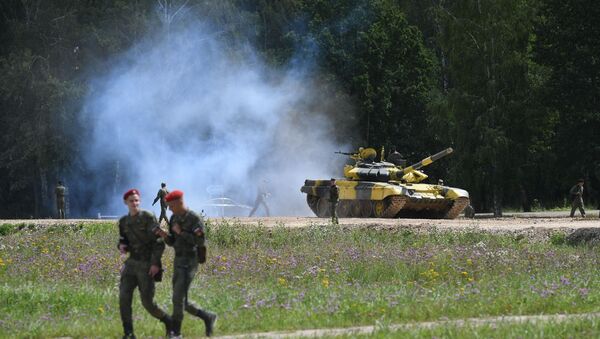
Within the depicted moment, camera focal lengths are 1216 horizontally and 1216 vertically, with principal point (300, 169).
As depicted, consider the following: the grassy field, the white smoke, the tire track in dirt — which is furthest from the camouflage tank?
the tire track in dirt

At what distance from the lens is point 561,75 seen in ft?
161

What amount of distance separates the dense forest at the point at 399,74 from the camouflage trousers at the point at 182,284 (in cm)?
3688

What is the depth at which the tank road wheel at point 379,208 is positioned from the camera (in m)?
39.7

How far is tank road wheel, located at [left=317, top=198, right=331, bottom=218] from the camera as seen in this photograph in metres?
42.6

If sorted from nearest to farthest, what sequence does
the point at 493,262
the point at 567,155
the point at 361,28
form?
the point at 493,262 < the point at 567,155 < the point at 361,28

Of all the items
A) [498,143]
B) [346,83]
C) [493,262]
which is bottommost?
[493,262]

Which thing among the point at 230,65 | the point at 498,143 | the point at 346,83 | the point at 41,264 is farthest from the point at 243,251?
the point at 346,83

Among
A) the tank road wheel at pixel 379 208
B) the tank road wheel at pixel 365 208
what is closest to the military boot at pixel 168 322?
the tank road wheel at pixel 379 208

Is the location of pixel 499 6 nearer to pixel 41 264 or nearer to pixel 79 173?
pixel 79 173

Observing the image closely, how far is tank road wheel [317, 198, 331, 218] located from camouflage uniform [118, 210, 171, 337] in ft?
95.7

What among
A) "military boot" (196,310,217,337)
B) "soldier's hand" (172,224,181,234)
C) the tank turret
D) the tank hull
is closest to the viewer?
"soldier's hand" (172,224,181,234)

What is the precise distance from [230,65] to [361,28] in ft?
26.4

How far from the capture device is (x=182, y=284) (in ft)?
43.3

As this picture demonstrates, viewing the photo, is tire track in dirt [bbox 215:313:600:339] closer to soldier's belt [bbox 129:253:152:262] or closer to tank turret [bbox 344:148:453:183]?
soldier's belt [bbox 129:253:152:262]
